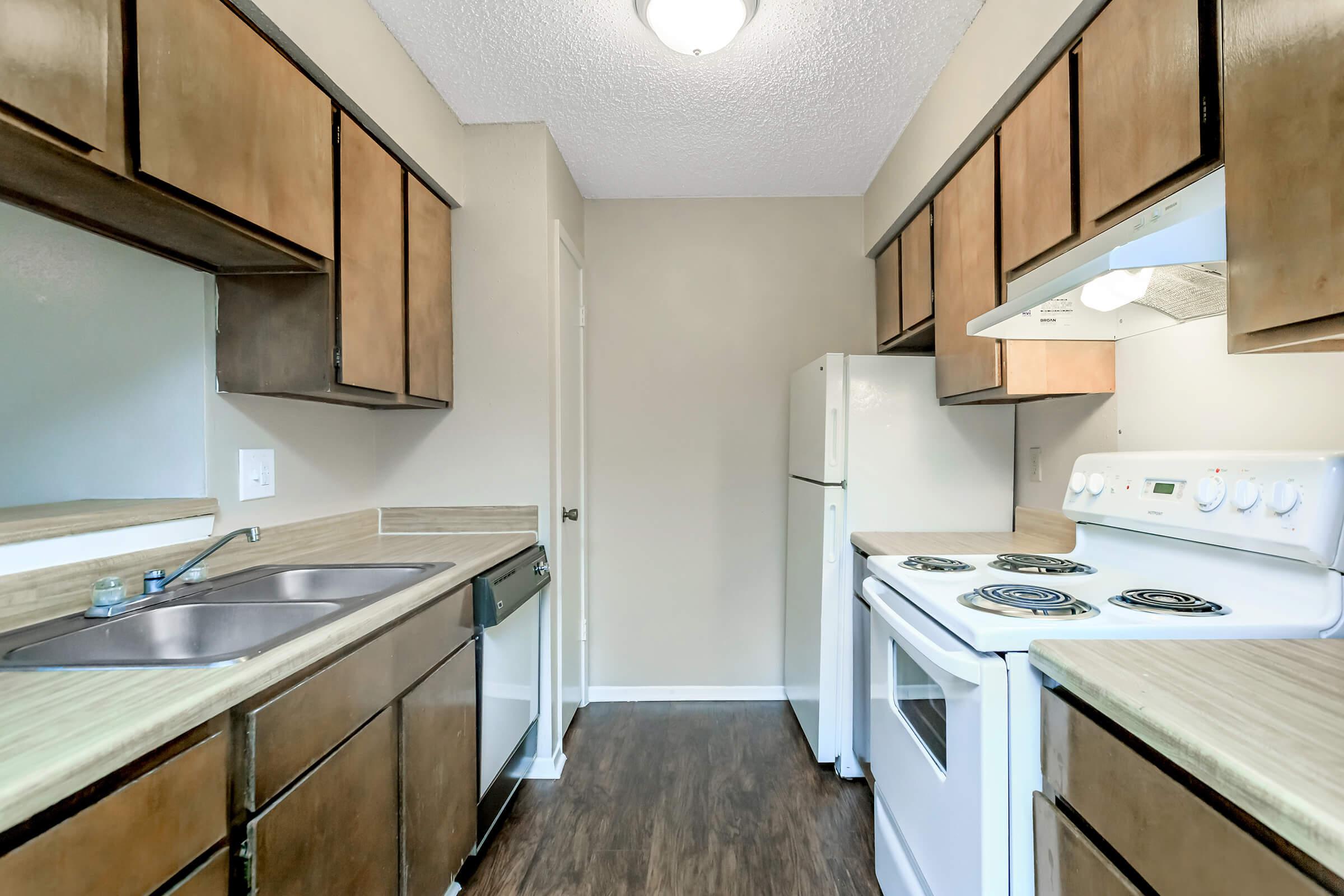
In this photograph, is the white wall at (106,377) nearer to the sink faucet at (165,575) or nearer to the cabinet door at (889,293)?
the sink faucet at (165,575)

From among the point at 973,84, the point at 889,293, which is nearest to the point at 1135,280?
the point at 973,84

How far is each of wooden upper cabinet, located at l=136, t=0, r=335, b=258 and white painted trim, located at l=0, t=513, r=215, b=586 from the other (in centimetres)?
69

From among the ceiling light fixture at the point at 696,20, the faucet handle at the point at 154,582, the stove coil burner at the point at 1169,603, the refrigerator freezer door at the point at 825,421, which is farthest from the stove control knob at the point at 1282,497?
the faucet handle at the point at 154,582

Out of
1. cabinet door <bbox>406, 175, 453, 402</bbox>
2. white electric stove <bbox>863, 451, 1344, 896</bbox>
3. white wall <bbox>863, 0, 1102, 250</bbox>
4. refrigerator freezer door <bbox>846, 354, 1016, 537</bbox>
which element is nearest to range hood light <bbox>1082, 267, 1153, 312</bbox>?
white electric stove <bbox>863, 451, 1344, 896</bbox>

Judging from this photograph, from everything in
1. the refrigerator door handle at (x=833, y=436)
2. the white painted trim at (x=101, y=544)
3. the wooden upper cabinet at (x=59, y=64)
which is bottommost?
the white painted trim at (x=101, y=544)

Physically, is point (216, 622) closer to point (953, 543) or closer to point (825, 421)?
point (825, 421)

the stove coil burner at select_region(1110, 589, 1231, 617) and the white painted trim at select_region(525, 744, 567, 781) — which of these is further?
the white painted trim at select_region(525, 744, 567, 781)

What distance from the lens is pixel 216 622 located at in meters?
1.30

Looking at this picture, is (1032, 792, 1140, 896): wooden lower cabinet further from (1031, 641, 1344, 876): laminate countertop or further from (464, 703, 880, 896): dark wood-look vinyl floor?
(464, 703, 880, 896): dark wood-look vinyl floor

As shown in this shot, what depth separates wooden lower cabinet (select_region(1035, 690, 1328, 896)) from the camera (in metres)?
0.63

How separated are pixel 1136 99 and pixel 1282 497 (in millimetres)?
794

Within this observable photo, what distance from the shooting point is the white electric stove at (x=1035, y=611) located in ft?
3.45

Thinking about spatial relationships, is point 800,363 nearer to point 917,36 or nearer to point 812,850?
point 917,36

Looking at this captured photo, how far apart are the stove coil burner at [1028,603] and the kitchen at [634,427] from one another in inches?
1.6
